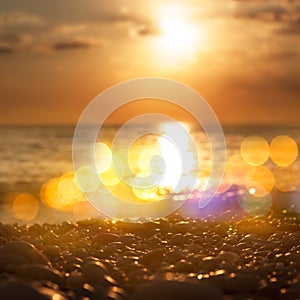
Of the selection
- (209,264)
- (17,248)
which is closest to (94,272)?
(17,248)

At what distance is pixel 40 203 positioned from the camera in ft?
60.1

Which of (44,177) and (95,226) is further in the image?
(44,177)

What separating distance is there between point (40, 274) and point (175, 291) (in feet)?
4.38

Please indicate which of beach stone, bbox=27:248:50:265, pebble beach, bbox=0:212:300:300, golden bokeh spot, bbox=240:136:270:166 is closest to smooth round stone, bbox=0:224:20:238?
pebble beach, bbox=0:212:300:300

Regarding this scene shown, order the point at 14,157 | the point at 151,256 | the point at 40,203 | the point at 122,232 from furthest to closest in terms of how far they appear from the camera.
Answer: the point at 14,157 → the point at 40,203 → the point at 122,232 → the point at 151,256

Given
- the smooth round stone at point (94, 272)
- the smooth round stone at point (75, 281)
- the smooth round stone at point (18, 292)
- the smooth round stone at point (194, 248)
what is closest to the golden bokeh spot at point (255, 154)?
the smooth round stone at point (194, 248)

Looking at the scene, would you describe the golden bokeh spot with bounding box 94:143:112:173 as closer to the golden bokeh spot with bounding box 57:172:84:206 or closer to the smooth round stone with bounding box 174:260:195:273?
the golden bokeh spot with bounding box 57:172:84:206

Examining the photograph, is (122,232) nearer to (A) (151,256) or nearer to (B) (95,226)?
(B) (95,226)

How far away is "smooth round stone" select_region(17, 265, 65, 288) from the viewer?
5.00m

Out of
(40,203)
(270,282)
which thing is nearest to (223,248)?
(270,282)

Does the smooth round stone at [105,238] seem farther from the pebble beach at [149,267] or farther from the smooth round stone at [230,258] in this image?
the smooth round stone at [230,258]

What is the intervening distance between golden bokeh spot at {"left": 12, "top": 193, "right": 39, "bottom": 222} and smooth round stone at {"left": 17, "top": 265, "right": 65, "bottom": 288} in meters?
9.13

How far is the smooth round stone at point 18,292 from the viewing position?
4.14 metres

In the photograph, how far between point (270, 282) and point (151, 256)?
65.7 inches
